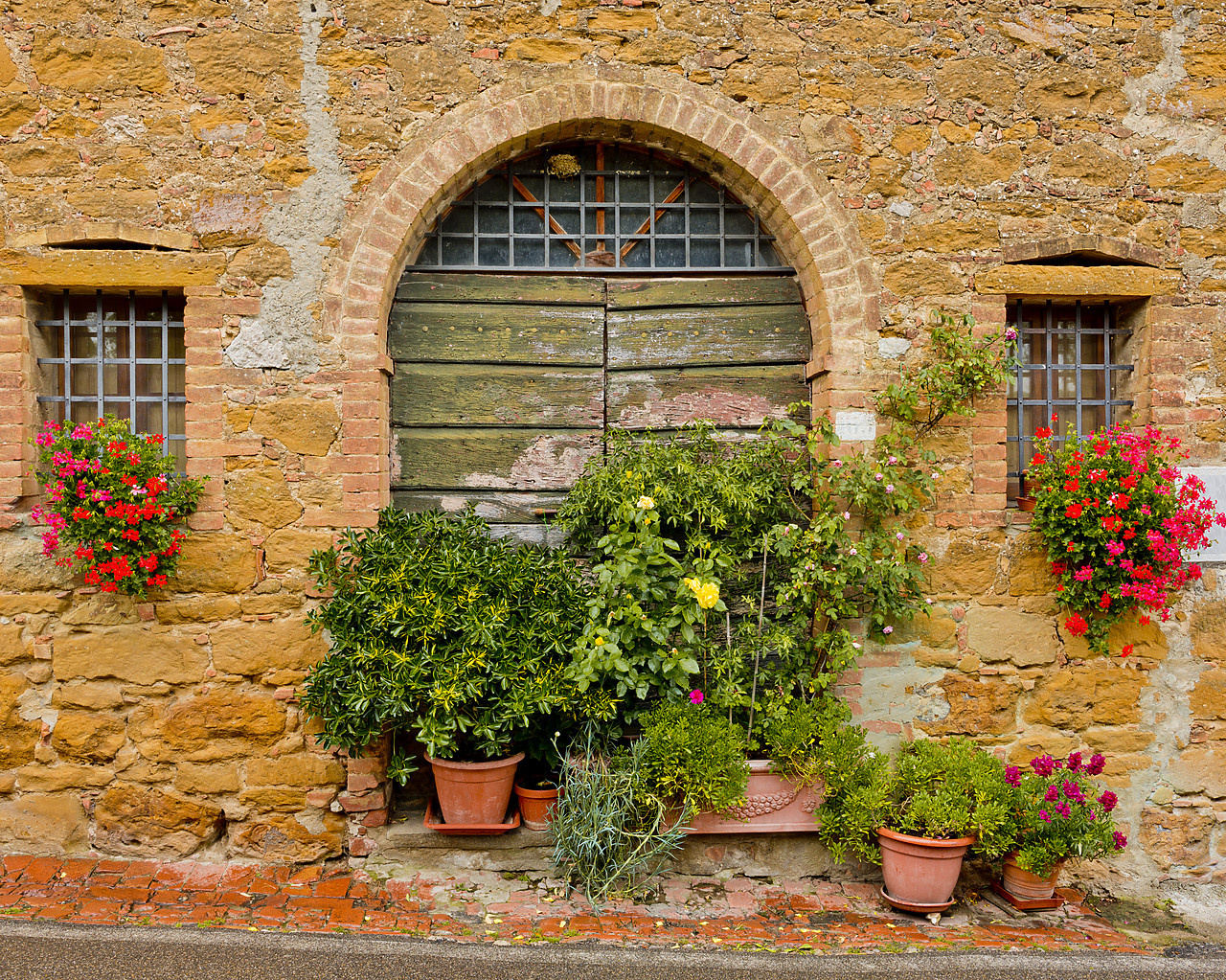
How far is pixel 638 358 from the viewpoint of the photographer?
4.13 meters

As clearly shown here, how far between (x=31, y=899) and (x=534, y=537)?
107 inches

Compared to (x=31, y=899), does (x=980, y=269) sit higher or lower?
higher

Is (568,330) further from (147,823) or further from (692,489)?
(147,823)

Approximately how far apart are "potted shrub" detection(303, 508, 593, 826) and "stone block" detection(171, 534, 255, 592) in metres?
0.41

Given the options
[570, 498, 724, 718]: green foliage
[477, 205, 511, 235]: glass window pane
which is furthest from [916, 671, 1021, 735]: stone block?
[477, 205, 511, 235]: glass window pane

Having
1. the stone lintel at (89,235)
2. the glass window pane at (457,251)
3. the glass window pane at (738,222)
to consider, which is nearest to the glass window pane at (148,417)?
the stone lintel at (89,235)

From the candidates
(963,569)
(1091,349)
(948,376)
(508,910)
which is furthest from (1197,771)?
(508,910)

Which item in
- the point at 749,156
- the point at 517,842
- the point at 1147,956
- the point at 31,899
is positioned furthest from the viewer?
the point at 749,156

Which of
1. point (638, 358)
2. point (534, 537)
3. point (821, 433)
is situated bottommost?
point (534, 537)

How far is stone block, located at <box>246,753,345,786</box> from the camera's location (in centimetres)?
378

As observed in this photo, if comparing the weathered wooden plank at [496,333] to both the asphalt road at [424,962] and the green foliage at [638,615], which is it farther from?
the asphalt road at [424,962]

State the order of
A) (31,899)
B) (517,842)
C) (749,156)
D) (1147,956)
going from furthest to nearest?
(749,156), (517,842), (31,899), (1147,956)

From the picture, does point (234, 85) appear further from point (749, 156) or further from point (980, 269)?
point (980, 269)

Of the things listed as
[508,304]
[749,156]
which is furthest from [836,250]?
[508,304]
